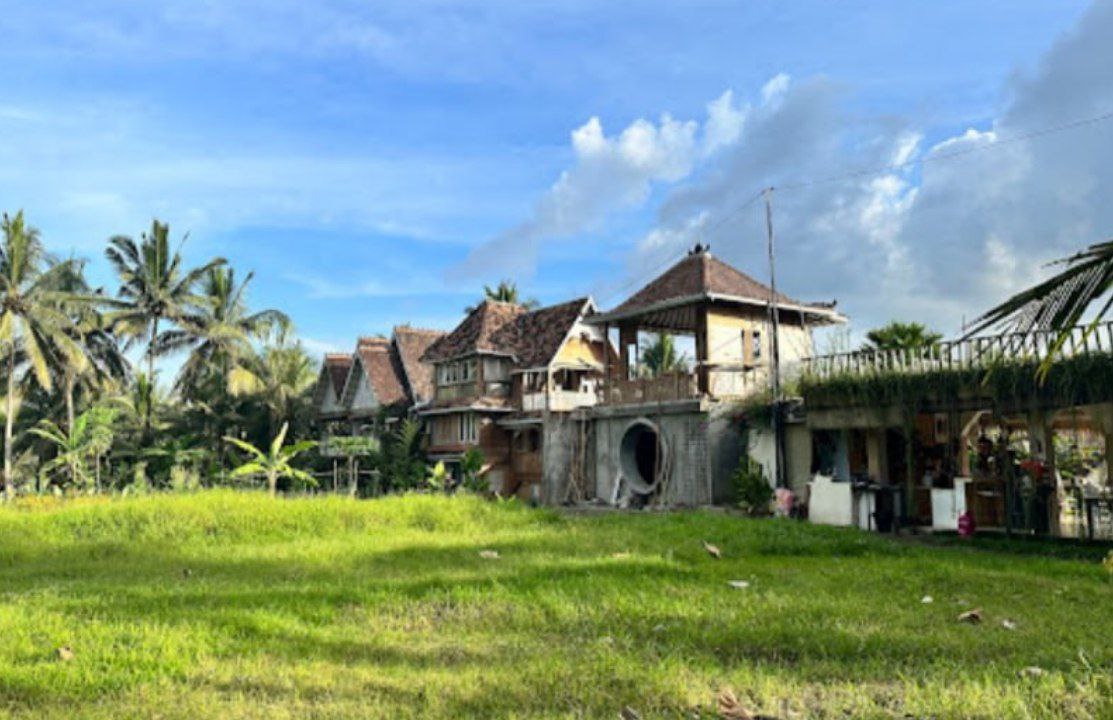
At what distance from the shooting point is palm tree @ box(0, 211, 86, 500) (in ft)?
103

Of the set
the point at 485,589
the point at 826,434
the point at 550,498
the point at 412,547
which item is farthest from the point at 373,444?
the point at 485,589

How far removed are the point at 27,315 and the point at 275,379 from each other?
10685mm

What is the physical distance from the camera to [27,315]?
32219 mm

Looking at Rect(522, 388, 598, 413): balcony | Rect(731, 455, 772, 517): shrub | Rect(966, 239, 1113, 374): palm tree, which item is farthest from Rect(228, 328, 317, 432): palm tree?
Rect(966, 239, 1113, 374): palm tree

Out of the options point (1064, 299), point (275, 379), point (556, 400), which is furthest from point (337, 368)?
point (1064, 299)

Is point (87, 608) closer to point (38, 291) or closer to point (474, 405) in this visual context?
point (474, 405)

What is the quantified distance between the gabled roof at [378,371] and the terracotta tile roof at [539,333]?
5626mm

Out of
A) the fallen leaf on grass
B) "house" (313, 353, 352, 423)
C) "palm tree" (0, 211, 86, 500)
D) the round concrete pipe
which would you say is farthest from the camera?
"house" (313, 353, 352, 423)

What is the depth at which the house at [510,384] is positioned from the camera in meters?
31.9

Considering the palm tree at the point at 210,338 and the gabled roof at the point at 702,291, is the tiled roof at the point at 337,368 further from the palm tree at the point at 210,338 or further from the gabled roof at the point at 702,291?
the gabled roof at the point at 702,291

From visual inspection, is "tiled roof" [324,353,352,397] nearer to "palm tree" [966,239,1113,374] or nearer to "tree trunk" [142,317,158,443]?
"tree trunk" [142,317,158,443]

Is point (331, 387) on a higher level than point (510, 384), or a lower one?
higher

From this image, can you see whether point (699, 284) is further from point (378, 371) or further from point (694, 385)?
point (378, 371)

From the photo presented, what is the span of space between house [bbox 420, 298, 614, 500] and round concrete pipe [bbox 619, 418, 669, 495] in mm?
4838
